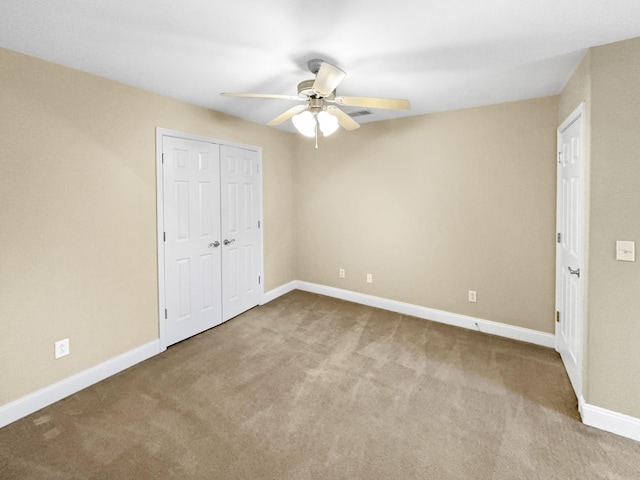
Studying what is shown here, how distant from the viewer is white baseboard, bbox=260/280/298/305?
4.25m

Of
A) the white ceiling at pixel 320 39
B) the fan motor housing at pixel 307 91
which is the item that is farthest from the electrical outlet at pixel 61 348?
the fan motor housing at pixel 307 91

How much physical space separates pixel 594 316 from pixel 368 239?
2451 mm

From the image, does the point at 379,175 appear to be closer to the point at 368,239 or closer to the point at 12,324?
the point at 368,239

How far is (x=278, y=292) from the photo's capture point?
4.50 metres

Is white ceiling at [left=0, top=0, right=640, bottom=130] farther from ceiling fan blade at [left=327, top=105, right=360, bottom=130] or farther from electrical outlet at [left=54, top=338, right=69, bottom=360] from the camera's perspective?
electrical outlet at [left=54, top=338, right=69, bottom=360]

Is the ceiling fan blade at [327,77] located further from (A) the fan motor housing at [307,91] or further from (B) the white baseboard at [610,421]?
(B) the white baseboard at [610,421]

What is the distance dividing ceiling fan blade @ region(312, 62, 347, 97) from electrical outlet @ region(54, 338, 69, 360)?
8.57ft

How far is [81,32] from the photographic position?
1.80 m

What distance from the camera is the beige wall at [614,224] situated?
6.05 ft

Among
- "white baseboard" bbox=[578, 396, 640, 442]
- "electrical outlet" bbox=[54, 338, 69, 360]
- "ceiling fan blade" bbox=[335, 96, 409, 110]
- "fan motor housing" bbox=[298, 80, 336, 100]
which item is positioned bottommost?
"white baseboard" bbox=[578, 396, 640, 442]

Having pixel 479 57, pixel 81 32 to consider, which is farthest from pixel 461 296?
pixel 81 32

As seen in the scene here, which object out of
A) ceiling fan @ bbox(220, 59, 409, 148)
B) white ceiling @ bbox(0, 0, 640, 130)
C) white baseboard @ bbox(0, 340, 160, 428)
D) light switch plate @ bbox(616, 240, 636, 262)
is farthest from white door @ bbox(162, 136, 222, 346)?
light switch plate @ bbox(616, 240, 636, 262)

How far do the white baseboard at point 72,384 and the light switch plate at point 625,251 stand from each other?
372 cm

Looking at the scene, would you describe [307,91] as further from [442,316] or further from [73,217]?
[442,316]
